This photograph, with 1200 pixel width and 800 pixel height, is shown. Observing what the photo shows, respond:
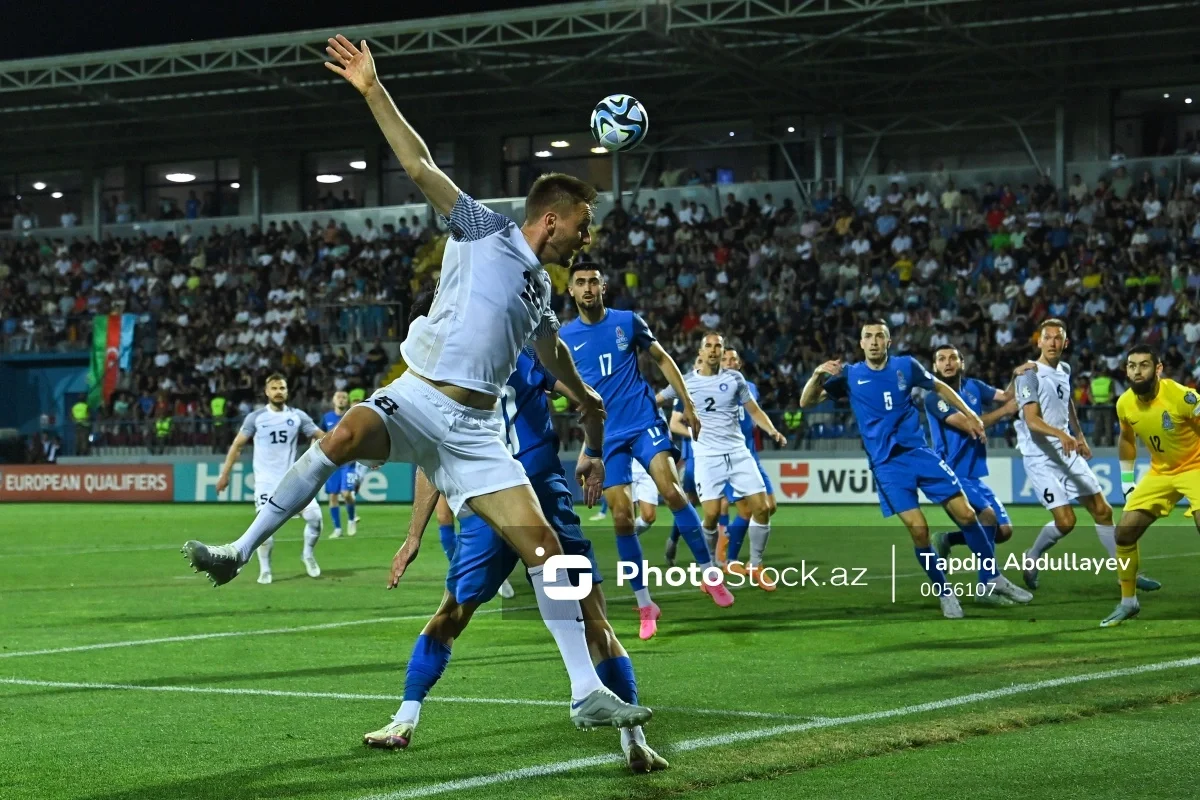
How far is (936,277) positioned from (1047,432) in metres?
20.3

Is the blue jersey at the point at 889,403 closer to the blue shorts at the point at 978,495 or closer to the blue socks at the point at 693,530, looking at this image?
the blue socks at the point at 693,530

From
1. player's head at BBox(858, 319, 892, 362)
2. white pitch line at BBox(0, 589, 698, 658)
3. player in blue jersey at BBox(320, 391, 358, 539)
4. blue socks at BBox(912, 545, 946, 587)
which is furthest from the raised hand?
player in blue jersey at BBox(320, 391, 358, 539)

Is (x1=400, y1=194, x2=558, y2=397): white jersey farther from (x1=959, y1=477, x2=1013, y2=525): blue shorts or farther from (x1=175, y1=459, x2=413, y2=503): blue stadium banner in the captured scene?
(x1=175, y1=459, x2=413, y2=503): blue stadium banner

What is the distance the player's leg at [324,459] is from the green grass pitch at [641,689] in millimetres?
919

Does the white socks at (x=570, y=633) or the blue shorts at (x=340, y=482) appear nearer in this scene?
the white socks at (x=570, y=633)

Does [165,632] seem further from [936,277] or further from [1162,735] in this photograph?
[936,277]

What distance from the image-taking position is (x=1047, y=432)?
13242 mm

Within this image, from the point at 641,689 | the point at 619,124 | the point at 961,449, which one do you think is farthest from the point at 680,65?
the point at 641,689

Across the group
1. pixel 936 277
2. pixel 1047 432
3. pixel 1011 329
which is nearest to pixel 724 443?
pixel 1047 432

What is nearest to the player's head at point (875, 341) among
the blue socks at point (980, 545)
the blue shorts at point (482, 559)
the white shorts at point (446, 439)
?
the blue socks at point (980, 545)

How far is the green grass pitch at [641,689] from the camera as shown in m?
5.93

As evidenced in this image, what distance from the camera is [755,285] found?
117 ft

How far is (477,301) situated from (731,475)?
9.95 meters

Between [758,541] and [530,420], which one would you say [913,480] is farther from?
[530,420]
